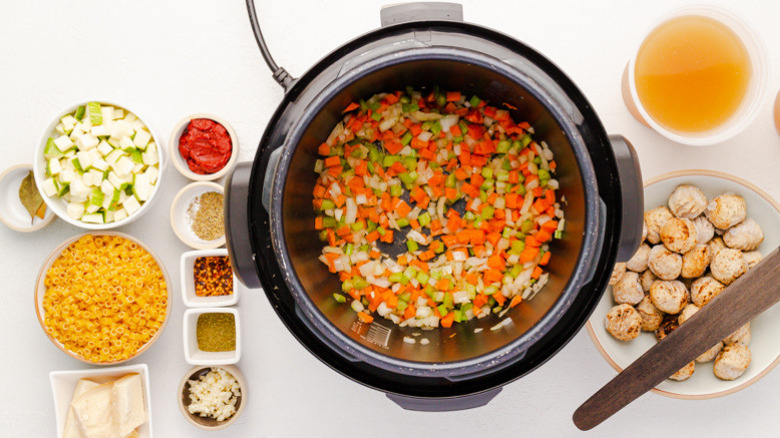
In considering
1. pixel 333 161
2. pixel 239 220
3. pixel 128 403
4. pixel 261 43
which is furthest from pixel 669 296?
pixel 128 403

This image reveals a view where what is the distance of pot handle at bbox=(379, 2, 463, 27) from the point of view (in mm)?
1017

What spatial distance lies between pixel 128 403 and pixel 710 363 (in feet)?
4.44

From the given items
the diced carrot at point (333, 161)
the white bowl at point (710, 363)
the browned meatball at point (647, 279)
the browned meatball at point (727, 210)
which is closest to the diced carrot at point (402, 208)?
the diced carrot at point (333, 161)

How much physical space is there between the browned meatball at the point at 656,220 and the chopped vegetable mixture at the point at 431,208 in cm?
29

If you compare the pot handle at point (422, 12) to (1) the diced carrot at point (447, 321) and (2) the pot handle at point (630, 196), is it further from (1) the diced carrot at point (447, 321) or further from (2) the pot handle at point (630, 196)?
(1) the diced carrot at point (447, 321)

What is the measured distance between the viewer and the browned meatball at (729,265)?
128 centimetres

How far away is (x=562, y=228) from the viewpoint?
116 cm

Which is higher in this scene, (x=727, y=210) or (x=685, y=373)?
(x=727, y=210)

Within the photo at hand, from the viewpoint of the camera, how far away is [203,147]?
137 cm

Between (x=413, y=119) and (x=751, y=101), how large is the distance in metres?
0.73

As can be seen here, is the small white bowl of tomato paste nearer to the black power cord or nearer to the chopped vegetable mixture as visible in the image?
the black power cord

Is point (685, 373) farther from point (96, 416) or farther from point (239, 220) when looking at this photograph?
point (96, 416)

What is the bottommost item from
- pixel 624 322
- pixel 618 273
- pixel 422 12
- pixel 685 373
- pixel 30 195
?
pixel 685 373

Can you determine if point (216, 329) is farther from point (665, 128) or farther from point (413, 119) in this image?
point (665, 128)
